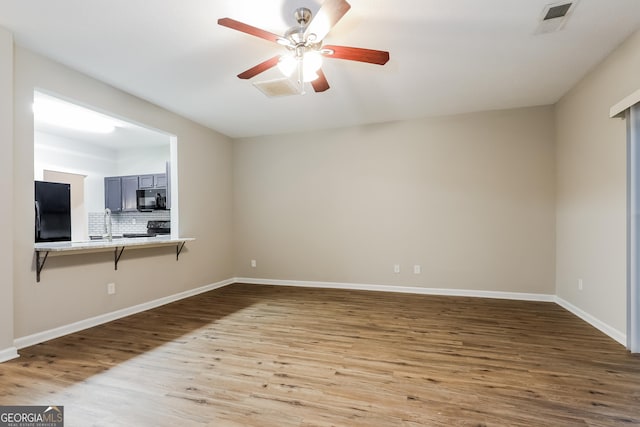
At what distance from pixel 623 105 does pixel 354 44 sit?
2.22 meters

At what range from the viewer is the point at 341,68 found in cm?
309

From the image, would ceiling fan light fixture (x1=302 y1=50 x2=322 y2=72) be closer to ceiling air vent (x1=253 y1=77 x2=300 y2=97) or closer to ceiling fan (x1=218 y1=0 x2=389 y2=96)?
ceiling fan (x1=218 y1=0 x2=389 y2=96)

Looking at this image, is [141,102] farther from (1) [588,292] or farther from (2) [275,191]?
A: (1) [588,292]

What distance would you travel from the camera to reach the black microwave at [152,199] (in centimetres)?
584

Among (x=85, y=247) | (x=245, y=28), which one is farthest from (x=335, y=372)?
(x=85, y=247)

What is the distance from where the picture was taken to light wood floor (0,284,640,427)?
175 cm

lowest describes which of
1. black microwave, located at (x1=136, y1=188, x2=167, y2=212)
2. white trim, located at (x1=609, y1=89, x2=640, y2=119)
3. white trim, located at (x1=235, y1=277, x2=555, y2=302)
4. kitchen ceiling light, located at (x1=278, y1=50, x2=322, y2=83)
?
white trim, located at (x1=235, y1=277, x2=555, y2=302)

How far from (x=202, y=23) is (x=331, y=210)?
3.29m

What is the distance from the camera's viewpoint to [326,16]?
1907 mm

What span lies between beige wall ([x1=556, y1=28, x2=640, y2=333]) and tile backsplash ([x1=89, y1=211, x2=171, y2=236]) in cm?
659

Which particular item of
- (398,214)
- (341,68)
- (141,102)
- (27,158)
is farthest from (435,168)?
(27,158)

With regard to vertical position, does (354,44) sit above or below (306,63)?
above

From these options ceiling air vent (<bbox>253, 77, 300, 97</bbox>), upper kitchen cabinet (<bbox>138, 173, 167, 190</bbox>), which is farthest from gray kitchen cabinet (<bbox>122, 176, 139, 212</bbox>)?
ceiling air vent (<bbox>253, 77, 300, 97</bbox>)

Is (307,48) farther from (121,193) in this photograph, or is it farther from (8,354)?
(121,193)
